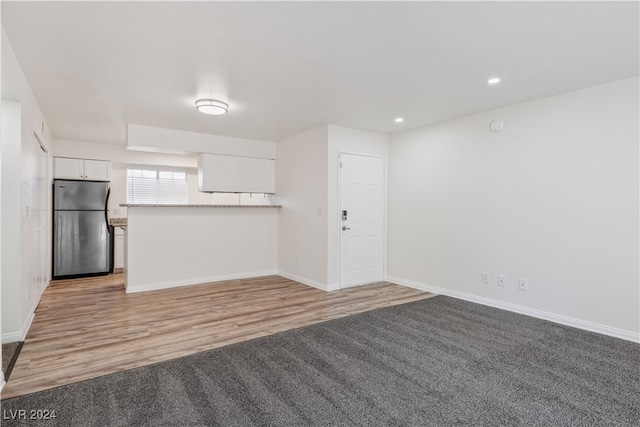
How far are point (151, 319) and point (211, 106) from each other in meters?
2.35

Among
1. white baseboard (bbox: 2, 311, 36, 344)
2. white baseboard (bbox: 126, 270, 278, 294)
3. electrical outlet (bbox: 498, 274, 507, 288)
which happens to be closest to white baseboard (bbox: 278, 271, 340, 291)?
white baseboard (bbox: 126, 270, 278, 294)

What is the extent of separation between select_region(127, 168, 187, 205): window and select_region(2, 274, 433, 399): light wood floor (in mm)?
1917

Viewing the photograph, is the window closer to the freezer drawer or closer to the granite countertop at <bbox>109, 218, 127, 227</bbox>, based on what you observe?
the granite countertop at <bbox>109, 218, 127, 227</bbox>

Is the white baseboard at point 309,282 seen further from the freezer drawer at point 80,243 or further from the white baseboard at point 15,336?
the white baseboard at point 15,336

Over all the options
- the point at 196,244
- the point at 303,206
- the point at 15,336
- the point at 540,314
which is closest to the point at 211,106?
the point at 303,206

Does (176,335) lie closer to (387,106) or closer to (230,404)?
(230,404)

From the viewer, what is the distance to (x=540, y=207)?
354 cm

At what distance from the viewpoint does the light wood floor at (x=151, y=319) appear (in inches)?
97.3

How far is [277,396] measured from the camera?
2.05m

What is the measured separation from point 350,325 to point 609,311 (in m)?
2.40

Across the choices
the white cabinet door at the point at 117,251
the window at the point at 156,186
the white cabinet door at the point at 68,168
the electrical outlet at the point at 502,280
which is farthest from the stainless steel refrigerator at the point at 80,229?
the electrical outlet at the point at 502,280

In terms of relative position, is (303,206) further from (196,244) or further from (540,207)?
(540,207)

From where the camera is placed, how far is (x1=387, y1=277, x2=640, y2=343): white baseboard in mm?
2998

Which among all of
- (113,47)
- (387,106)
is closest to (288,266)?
(387,106)
